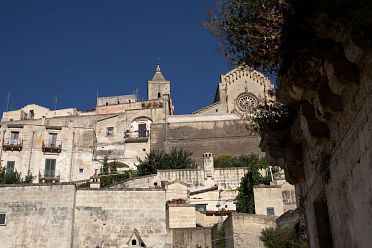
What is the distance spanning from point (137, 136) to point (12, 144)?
13806mm

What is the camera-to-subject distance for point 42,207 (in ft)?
87.5

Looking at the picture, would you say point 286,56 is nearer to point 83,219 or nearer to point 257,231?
point 257,231

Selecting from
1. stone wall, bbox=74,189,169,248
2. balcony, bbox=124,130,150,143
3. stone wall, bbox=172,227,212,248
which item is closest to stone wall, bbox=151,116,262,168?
balcony, bbox=124,130,150,143

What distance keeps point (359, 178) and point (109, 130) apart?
51.9 metres

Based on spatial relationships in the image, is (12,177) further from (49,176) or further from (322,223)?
(322,223)

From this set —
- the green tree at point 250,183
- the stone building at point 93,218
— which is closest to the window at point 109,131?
the green tree at point 250,183

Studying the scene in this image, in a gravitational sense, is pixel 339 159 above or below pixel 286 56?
below

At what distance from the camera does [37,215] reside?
26.5 meters

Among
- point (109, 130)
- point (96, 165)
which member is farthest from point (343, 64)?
point (109, 130)

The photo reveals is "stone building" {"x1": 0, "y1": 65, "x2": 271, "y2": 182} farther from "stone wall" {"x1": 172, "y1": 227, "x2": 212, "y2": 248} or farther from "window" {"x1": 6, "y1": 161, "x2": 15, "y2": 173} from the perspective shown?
"stone wall" {"x1": 172, "y1": 227, "x2": 212, "y2": 248}

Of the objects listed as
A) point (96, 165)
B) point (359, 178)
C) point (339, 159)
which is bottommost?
point (359, 178)

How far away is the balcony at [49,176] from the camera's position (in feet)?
156

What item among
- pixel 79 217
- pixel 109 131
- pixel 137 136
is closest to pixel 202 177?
pixel 79 217

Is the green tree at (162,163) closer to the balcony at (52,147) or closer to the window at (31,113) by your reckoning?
the balcony at (52,147)
